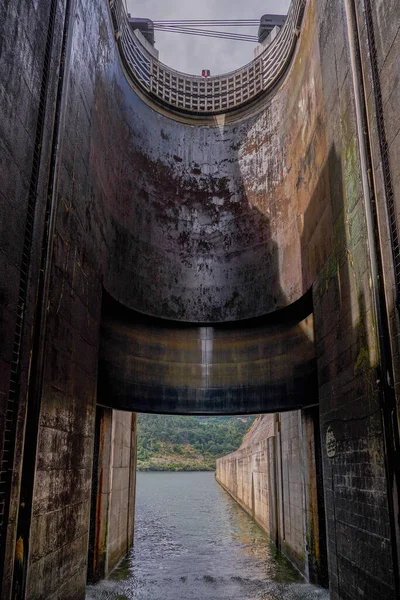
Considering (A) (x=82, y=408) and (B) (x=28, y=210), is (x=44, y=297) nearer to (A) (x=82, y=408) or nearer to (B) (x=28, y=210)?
(B) (x=28, y=210)

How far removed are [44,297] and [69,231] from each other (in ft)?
5.15

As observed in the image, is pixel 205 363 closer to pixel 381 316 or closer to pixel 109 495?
pixel 109 495

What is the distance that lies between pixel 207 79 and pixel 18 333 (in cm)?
1138

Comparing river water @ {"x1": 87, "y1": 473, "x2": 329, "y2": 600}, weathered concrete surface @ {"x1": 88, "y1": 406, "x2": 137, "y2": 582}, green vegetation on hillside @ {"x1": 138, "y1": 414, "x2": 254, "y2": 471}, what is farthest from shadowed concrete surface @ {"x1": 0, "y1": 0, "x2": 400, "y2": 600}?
green vegetation on hillside @ {"x1": 138, "y1": 414, "x2": 254, "y2": 471}

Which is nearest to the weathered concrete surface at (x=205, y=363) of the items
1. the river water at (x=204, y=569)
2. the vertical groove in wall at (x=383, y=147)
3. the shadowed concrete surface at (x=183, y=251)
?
the shadowed concrete surface at (x=183, y=251)

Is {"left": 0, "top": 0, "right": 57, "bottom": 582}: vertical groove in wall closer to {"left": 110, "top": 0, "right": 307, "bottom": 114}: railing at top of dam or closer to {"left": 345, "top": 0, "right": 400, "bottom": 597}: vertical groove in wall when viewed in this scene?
{"left": 345, "top": 0, "right": 400, "bottom": 597}: vertical groove in wall

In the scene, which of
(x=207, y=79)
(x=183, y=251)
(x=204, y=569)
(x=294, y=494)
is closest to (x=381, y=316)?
(x=183, y=251)

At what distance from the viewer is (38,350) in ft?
19.4

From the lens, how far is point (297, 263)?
34.0 feet

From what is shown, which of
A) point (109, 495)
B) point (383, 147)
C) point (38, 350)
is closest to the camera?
point (38, 350)

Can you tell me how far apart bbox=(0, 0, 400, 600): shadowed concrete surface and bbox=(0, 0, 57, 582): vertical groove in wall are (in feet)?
0.09

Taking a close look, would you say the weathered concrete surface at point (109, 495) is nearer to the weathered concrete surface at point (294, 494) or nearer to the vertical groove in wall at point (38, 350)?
the weathered concrete surface at point (294, 494)

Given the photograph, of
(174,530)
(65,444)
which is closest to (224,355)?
(65,444)

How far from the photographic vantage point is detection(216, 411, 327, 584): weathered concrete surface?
32.7ft
